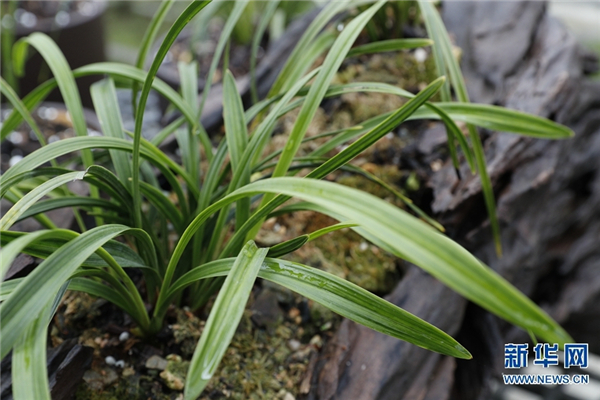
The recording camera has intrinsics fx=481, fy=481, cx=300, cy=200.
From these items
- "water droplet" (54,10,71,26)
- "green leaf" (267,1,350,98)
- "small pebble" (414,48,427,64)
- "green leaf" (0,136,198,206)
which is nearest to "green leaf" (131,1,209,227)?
"green leaf" (0,136,198,206)

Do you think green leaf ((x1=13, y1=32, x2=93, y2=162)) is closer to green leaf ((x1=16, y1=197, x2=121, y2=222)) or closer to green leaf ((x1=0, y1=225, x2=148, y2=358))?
green leaf ((x1=16, y1=197, x2=121, y2=222))

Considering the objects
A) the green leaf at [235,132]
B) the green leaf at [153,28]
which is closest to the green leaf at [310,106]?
the green leaf at [235,132]

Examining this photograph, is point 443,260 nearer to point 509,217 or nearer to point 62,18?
point 509,217

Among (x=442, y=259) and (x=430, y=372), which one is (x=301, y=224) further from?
(x=442, y=259)

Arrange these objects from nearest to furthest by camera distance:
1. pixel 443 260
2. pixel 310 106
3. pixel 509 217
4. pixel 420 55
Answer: pixel 443 260, pixel 310 106, pixel 509 217, pixel 420 55

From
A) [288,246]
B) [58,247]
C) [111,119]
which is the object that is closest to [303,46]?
[111,119]

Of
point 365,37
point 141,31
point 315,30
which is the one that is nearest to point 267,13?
point 315,30

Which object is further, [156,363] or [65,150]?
[156,363]
